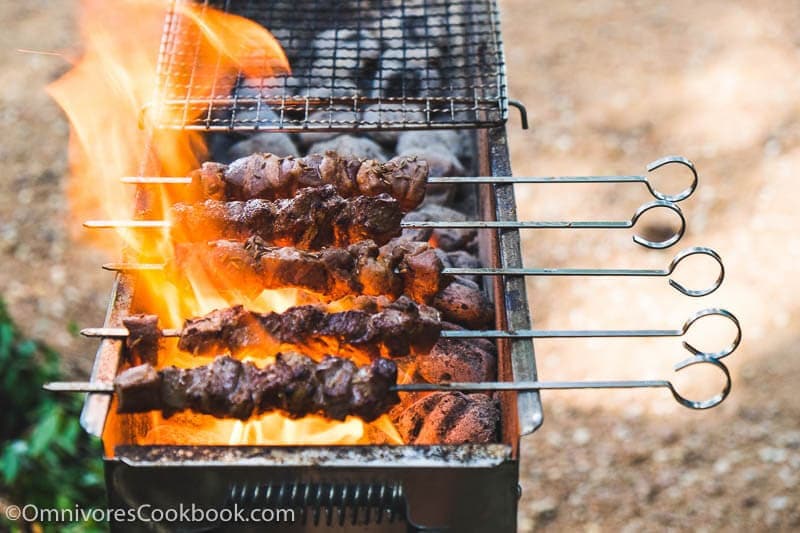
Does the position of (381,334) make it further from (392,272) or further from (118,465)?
(118,465)

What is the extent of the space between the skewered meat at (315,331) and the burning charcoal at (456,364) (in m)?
0.41

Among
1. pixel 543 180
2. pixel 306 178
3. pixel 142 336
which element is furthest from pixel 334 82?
pixel 142 336

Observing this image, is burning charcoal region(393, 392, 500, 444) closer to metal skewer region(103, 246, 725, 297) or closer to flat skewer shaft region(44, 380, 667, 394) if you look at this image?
flat skewer shaft region(44, 380, 667, 394)

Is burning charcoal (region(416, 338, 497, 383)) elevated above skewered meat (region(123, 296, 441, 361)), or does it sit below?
below

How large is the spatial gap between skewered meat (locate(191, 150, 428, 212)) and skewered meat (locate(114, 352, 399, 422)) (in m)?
0.86

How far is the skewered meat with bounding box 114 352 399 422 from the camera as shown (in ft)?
8.68

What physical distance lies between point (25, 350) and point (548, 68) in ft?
18.9

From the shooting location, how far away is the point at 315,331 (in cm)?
288

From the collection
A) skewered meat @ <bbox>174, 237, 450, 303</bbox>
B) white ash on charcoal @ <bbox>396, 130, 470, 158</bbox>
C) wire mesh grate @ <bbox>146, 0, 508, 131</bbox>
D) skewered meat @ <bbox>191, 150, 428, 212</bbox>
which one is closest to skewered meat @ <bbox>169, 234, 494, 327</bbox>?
skewered meat @ <bbox>174, 237, 450, 303</bbox>

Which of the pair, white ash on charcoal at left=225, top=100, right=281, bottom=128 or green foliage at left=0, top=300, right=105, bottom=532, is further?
green foliage at left=0, top=300, right=105, bottom=532

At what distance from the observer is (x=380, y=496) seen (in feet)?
8.36

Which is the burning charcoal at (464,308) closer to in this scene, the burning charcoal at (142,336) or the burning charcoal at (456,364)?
the burning charcoal at (456,364)

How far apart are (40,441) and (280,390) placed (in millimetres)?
2735

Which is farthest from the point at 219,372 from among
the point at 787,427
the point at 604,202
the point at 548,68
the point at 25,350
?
the point at 548,68
